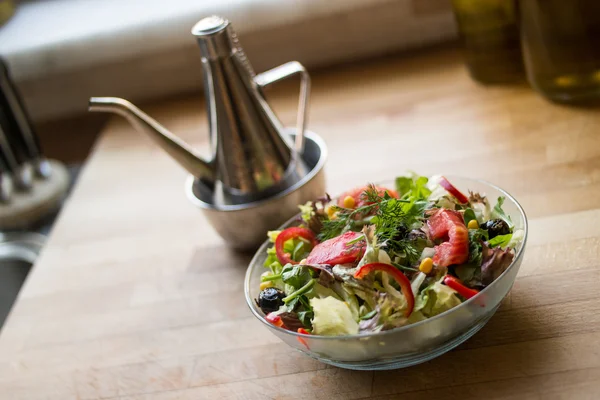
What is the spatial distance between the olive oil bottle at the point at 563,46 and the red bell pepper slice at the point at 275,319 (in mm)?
629

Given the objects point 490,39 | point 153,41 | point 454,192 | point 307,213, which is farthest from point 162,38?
point 454,192

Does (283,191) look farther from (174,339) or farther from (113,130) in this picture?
(113,130)

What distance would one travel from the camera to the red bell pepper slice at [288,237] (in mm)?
810

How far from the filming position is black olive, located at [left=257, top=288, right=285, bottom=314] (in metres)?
0.75

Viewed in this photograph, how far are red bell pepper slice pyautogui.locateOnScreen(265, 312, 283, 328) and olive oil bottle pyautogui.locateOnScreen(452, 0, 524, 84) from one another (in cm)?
71

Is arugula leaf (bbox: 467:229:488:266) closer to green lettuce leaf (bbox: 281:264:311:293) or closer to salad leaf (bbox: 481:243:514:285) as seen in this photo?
salad leaf (bbox: 481:243:514:285)

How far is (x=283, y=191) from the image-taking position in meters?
0.98

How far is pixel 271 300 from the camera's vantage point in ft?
2.47

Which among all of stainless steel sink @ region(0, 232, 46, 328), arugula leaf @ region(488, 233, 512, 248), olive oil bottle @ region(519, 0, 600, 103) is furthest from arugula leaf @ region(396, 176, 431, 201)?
stainless steel sink @ region(0, 232, 46, 328)

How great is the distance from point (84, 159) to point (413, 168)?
1.05 m

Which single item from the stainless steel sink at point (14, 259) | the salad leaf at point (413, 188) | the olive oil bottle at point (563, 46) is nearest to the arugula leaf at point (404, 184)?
the salad leaf at point (413, 188)

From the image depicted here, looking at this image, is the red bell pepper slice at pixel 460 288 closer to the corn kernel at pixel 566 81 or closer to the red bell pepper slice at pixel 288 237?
the red bell pepper slice at pixel 288 237

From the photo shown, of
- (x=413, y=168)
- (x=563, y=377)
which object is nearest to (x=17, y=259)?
(x=413, y=168)

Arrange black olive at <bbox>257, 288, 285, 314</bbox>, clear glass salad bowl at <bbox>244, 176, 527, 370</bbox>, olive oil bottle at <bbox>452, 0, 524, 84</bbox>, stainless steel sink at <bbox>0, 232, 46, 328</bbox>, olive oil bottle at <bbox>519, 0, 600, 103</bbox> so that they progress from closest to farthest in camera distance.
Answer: clear glass salad bowl at <bbox>244, 176, 527, 370</bbox> < black olive at <bbox>257, 288, 285, 314</bbox> < olive oil bottle at <bbox>519, 0, 600, 103</bbox> < olive oil bottle at <bbox>452, 0, 524, 84</bbox> < stainless steel sink at <bbox>0, 232, 46, 328</bbox>
